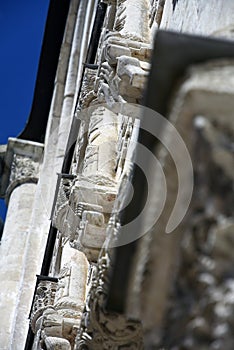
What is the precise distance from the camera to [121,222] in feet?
8.38

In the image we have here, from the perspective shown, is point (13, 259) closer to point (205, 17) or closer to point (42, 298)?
point (42, 298)

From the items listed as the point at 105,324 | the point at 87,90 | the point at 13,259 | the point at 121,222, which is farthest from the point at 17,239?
the point at 121,222

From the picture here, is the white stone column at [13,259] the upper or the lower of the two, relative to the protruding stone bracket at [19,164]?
lower

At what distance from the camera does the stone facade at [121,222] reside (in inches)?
69.2

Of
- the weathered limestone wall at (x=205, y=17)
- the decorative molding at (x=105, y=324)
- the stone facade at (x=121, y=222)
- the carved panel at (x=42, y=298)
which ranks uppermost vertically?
the weathered limestone wall at (x=205, y=17)

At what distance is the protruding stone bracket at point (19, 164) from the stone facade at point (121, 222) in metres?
0.75

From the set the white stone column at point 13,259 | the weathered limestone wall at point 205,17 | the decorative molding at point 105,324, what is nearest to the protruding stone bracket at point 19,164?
the white stone column at point 13,259

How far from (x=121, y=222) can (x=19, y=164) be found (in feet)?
29.0

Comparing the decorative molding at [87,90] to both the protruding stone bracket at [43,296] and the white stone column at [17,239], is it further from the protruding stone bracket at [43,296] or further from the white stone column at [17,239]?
the white stone column at [17,239]

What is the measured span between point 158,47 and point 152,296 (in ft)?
1.57

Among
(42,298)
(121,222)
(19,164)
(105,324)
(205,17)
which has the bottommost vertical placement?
(42,298)

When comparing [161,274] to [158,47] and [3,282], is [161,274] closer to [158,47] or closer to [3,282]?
[158,47]

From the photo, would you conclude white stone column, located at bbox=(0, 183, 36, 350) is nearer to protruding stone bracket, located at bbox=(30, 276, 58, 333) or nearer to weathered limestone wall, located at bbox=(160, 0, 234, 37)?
protruding stone bracket, located at bbox=(30, 276, 58, 333)

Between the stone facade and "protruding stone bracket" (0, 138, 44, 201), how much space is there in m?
0.75
